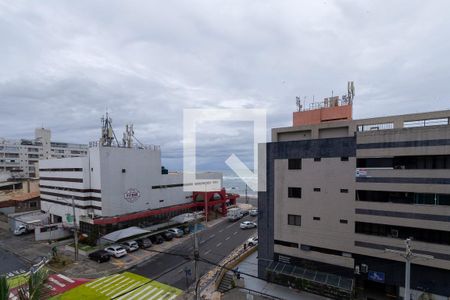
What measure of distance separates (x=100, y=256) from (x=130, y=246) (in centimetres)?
447

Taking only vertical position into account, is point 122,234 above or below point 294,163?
below

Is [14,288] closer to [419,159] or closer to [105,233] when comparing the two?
[105,233]

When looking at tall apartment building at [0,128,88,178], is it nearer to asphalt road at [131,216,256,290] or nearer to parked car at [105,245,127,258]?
parked car at [105,245,127,258]

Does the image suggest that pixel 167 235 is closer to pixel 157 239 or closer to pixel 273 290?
A: pixel 157 239

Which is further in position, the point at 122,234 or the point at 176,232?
the point at 176,232

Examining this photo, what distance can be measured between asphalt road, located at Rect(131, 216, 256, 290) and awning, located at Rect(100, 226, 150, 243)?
5566mm

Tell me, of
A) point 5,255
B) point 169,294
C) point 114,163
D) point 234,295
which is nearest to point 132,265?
point 169,294

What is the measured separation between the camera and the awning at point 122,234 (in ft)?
115

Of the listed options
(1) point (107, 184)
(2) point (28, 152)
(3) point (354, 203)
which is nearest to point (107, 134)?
(1) point (107, 184)

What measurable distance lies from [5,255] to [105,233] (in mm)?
13533

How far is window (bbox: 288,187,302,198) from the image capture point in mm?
25469

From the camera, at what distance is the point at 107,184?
131ft

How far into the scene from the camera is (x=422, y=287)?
67.6 feet

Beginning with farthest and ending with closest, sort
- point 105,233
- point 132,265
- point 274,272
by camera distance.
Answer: point 105,233 → point 132,265 → point 274,272
